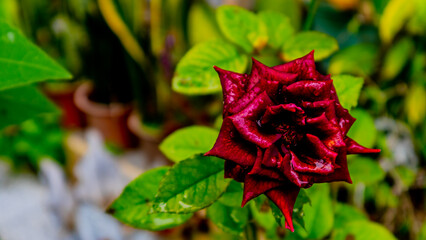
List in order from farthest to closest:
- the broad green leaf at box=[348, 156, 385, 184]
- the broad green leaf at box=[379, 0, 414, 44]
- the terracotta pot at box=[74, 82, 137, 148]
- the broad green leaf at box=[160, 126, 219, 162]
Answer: the terracotta pot at box=[74, 82, 137, 148] < the broad green leaf at box=[379, 0, 414, 44] < the broad green leaf at box=[348, 156, 385, 184] < the broad green leaf at box=[160, 126, 219, 162]

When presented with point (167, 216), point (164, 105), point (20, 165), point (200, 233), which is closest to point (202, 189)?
point (167, 216)

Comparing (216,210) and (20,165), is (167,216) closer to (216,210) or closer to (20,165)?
(216,210)

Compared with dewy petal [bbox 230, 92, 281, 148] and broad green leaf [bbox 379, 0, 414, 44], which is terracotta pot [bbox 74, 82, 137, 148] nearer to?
broad green leaf [bbox 379, 0, 414, 44]

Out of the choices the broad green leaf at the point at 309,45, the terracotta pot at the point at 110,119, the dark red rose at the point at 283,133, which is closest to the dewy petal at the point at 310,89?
the dark red rose at the point at 283,133

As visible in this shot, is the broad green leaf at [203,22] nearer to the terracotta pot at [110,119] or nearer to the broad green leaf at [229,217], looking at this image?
the terracotta pot at [110,119]

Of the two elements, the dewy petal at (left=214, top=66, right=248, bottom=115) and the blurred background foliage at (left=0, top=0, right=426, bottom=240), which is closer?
the dewy petal at (left=214, top=66, right=248, bottom=115)

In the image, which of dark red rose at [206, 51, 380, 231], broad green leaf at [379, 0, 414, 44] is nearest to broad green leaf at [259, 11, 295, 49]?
dark red rose at [206, 51, 380, 231]

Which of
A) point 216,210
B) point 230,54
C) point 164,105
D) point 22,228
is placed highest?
point 230,54
